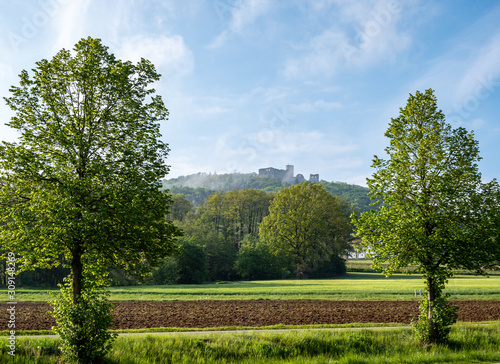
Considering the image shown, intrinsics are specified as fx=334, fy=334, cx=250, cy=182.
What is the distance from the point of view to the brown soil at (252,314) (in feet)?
50.2

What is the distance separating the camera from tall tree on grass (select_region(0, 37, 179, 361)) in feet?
26.0

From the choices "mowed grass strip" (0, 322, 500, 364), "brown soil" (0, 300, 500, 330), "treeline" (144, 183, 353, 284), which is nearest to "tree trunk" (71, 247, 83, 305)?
"mowed grass strip" (0, 322, 500, 364)

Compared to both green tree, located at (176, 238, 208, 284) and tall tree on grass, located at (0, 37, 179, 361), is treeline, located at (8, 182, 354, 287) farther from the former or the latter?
tall tree on grass, located at (0, 37, 179, 361)

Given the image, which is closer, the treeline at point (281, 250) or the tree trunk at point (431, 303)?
the tree trunk at point (431, 303)

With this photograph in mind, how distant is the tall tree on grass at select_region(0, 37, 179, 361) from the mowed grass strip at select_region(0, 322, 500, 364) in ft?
5.69

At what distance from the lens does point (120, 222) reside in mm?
8531

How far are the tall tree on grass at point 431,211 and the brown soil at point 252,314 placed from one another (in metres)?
Result: 6.10

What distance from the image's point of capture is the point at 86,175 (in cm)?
823

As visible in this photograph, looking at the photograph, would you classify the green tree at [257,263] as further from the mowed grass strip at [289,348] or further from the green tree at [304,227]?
the mowed grass strip at [289,348]

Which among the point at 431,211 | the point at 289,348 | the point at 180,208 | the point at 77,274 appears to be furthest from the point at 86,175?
the point at 180,208

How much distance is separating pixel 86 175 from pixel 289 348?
8.04 meters

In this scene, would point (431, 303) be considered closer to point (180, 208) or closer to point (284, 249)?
point (284, 249)

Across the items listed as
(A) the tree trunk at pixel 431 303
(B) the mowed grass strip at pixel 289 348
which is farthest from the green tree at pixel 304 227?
(A) the tree trunk at pixel 431 303

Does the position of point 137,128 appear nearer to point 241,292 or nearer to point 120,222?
point 120,222
